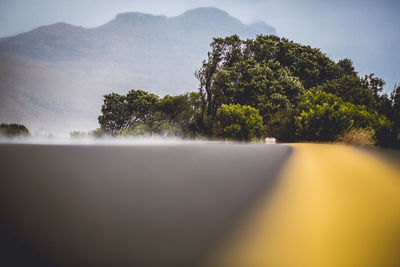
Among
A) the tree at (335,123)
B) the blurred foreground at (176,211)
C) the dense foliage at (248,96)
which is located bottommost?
the blurred foreground at (176,211)

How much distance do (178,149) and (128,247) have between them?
565mm

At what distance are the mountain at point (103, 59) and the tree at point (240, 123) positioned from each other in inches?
367

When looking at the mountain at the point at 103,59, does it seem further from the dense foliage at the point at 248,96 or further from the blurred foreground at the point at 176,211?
the blurred foreground at the point at 176,211

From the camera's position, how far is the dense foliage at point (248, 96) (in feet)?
50.4

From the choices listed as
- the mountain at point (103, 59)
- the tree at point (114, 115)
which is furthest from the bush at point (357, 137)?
the tree at point (114, 115)

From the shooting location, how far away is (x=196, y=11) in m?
180

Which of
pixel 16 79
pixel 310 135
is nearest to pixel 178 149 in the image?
pixel 310 135

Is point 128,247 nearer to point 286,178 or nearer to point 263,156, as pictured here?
point 263,156

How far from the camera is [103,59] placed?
6775 cm

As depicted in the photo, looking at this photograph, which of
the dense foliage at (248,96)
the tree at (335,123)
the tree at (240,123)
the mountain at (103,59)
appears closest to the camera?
the tree at (335,123)

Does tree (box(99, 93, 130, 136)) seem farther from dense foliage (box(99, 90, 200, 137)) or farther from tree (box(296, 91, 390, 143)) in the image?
tree (box(296, 91, 390, 143))

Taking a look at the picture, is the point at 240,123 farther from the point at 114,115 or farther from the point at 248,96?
the point at 114,115

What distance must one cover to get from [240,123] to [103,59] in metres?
58.4

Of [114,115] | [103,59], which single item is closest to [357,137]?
[114,115]
